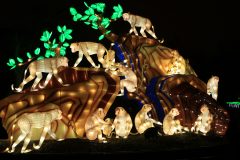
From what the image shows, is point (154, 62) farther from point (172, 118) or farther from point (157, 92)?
point (172, 118)

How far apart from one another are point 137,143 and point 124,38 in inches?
184

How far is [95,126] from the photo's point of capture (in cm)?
1180

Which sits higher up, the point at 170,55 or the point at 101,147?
the point at 170,55

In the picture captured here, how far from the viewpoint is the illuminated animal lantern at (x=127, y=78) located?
13484 millimetres

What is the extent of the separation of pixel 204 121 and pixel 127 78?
2.81 m

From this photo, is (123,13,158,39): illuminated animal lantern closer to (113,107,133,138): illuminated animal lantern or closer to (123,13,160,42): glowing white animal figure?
(123,13,160,42): glowing white animal figure

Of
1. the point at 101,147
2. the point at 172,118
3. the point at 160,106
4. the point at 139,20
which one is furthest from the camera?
the point at 139,20

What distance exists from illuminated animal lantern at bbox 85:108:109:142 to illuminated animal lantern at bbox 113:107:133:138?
2.07 feet

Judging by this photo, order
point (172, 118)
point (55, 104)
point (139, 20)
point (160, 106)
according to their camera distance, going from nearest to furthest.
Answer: point (55, 104) < point (172, 118) < point (160, 106) < point (139, 20)

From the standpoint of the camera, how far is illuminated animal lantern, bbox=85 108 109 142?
11.8 meters

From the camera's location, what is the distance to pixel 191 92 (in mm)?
14023

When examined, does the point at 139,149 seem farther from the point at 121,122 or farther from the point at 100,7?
the point at 100,7

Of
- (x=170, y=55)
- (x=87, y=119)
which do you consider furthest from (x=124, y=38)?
(x=87, y=119)

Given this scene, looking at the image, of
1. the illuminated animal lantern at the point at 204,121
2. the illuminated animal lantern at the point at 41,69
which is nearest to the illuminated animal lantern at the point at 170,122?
the illuminated animal lantern at the point at 204,121
